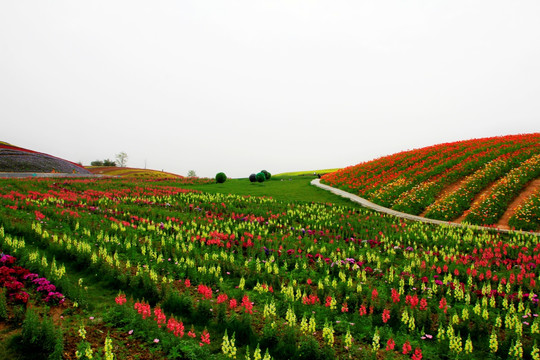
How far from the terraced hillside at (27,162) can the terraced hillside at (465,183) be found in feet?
122

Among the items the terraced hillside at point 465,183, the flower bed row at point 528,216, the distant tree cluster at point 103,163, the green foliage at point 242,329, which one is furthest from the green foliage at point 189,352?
the distant tree cluster at point 103,163

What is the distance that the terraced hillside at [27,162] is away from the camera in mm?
39219

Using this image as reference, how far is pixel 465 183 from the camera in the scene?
1972 centimetres

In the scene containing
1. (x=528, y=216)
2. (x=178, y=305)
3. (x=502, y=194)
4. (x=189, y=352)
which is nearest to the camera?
(x=189, y=352)

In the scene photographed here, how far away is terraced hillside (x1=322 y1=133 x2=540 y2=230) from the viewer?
633 inches

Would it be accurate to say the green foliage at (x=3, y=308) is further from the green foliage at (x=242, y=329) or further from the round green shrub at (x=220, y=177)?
the round green shrub at (x=220, y=177)

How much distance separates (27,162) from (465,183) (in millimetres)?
48325

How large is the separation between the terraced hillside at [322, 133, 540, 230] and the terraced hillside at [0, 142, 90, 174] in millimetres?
37263

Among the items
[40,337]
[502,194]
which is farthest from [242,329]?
[502,194]

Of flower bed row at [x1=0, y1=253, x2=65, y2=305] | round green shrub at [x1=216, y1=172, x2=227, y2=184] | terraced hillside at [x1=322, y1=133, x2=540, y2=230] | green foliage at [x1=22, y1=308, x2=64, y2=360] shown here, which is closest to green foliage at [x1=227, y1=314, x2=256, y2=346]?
green foliage at [x1=22, y1=308, x2=64, y2=360]

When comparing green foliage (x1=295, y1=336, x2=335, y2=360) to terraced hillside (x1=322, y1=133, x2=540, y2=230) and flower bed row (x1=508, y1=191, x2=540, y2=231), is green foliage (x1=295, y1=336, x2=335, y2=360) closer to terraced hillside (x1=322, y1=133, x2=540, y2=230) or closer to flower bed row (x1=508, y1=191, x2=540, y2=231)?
terraced hillside (x1=322, y1=133, x2=540, y2=230)

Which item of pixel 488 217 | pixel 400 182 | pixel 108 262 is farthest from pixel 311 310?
pixel 400 182

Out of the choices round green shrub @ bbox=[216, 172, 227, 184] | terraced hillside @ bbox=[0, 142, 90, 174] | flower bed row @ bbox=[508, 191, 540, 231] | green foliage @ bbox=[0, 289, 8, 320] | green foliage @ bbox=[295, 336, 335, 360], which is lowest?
green foliage @ bbox=[295, 336, 335, 360]

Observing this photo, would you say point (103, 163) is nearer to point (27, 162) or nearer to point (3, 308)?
point (27, 162)
